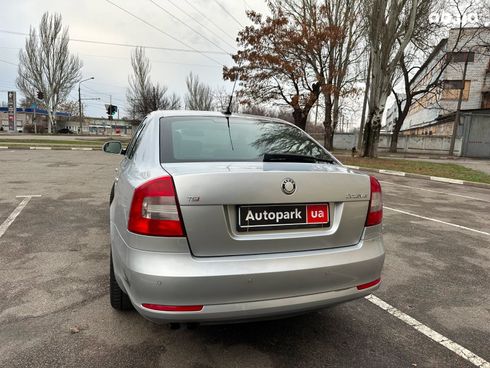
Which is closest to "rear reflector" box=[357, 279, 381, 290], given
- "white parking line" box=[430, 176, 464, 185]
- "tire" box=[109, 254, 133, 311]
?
"tire" box=[109, 254, 133, 311]

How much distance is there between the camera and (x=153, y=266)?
202 cm

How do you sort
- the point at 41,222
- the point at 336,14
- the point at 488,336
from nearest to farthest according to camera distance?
the point at 488,336 < the point at 41,222 < the point at 336,14

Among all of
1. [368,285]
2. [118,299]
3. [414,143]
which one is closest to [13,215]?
[118,299]

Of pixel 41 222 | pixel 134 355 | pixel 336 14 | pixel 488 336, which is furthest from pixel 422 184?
pixel 336 14

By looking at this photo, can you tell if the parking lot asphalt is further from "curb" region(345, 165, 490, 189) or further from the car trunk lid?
"curb" region(345, 165, 490, 189)

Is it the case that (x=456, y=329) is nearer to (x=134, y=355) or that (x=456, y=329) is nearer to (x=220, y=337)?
(x=220, y=337)

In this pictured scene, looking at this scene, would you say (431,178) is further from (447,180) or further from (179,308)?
(179,308)

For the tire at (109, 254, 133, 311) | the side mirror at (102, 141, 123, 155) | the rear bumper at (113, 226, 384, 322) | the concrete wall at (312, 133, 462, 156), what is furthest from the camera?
the concrete wall at (312, 133, 462, 156)

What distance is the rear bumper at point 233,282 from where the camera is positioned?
2000 mm

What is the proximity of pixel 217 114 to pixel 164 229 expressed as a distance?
156 cm

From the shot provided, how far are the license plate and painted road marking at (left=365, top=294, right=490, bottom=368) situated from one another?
1.29 meters

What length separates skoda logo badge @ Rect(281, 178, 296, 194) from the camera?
7.21 ft

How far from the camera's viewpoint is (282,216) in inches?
88.0

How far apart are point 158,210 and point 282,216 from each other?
0.72 m
